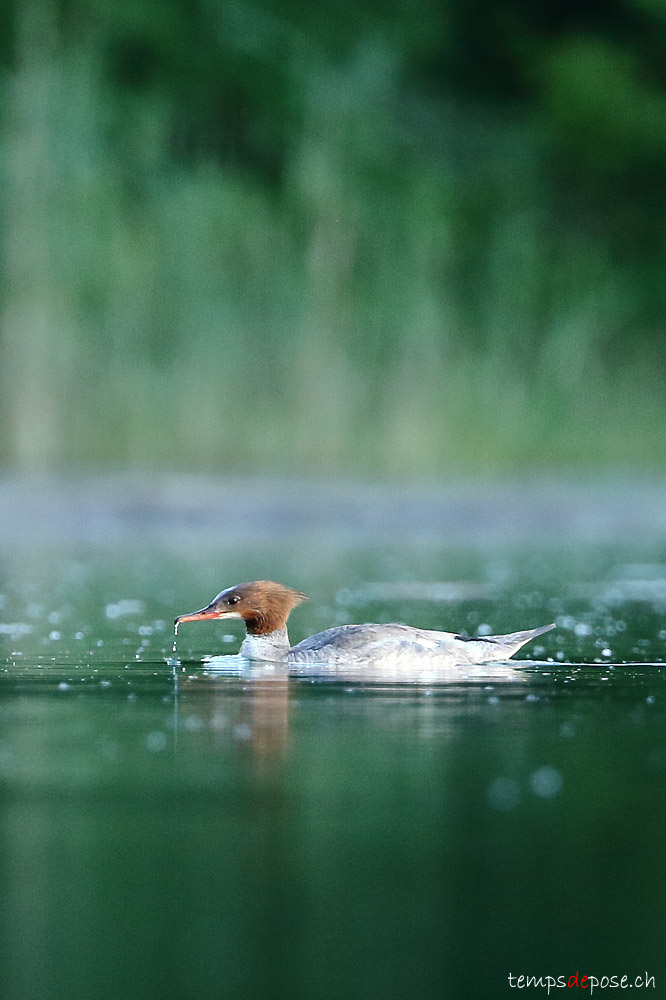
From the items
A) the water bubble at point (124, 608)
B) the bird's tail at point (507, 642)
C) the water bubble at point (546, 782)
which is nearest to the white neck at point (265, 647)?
the bird's tail at point (507, 642)

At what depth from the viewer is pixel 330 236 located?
65.3ft

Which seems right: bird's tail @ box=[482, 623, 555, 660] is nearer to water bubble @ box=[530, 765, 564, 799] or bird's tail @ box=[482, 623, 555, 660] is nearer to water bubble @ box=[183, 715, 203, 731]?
water bubble @ box=[183, 715, 203, 731]

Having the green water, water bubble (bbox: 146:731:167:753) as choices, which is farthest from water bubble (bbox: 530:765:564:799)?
water bubble (bbox: 146:731:167:753)

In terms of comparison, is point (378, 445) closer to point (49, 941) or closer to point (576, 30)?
point (576, 30)

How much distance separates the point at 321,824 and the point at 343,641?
117 inches

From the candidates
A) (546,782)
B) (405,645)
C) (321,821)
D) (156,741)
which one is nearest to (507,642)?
(405,645)

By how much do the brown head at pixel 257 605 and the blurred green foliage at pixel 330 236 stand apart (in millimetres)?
9833

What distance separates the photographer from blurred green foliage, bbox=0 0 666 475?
1775cm

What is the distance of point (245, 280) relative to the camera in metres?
19.0

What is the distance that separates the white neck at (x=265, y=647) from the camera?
7.37 meters

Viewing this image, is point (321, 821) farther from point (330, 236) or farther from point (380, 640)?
point (330, 236)

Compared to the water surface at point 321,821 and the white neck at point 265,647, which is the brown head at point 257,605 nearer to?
the white neck at point 265,647

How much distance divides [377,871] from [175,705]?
2306 mm

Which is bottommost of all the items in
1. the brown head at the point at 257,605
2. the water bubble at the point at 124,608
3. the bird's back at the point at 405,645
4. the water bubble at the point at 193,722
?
the water bubble at the point at 193,722
